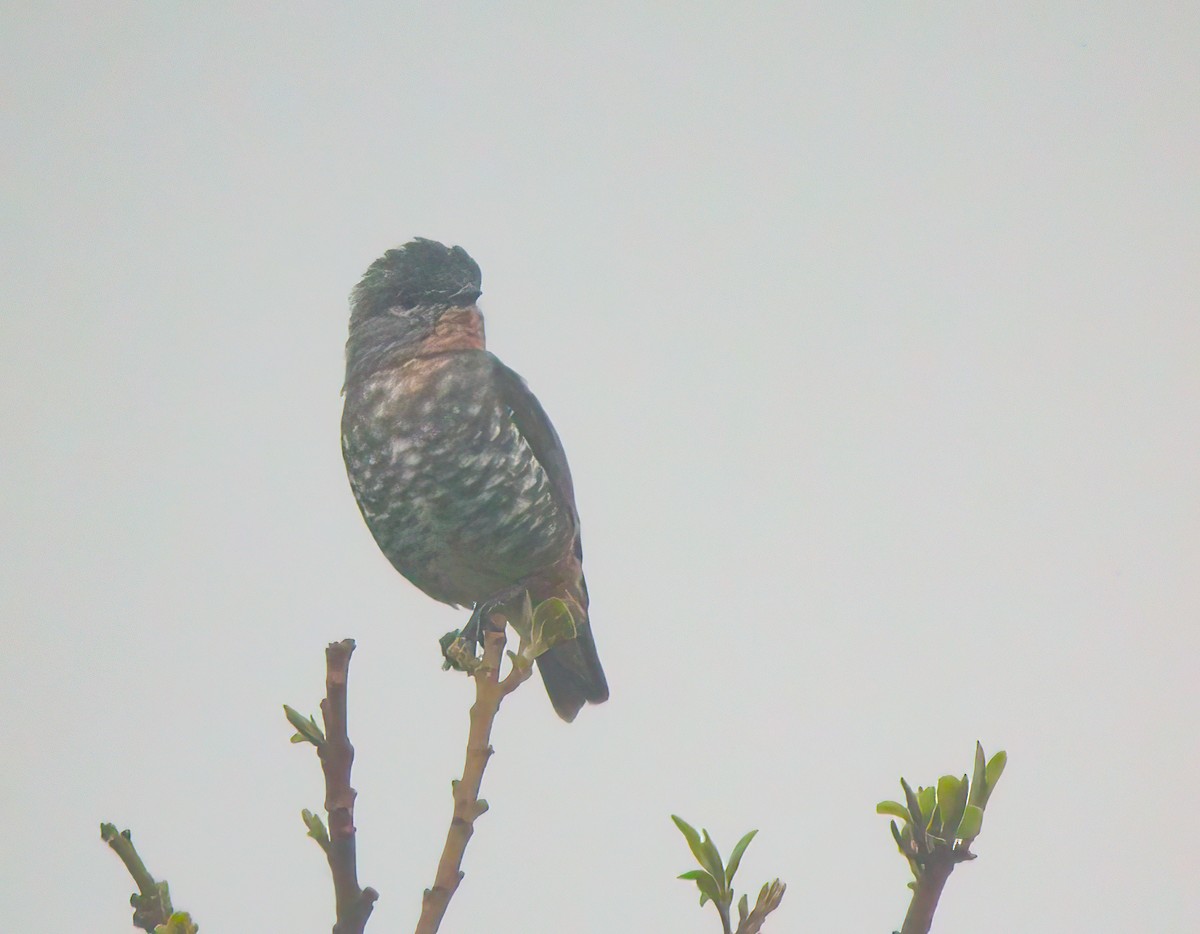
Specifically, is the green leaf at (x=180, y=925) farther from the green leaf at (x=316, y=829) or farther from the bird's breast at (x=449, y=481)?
the bird's breast at (x=449, y=481)

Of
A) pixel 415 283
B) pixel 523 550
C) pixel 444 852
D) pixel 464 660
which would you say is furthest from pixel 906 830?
pixel 415 283

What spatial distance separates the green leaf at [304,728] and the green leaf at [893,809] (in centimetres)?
95

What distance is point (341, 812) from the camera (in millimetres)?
2254

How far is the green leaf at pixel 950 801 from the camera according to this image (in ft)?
Result: 6.48

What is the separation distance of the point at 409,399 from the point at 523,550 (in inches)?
29.3

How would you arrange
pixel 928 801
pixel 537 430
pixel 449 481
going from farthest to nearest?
1. pixel 537 430
2. pixel 449 481
3. pixel 928 801

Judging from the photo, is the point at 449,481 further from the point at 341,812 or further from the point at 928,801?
the point at 928,801

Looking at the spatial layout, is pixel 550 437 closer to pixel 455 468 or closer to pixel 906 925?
pixel 455 468

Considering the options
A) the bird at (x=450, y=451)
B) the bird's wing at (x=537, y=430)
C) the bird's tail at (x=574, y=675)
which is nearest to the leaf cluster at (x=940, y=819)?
the bird at (x=450, y=451)

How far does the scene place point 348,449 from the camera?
5.54 metres

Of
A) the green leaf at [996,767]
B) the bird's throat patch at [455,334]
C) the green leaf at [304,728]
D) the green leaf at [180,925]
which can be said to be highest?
the bird's throat patch at [455,334]

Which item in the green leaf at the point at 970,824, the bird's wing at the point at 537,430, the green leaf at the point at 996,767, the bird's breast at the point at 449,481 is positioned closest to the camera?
the green leaf at the point at 970,824

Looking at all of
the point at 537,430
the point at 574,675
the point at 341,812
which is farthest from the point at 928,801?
the point at 574,675

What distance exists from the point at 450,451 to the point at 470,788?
307cm
